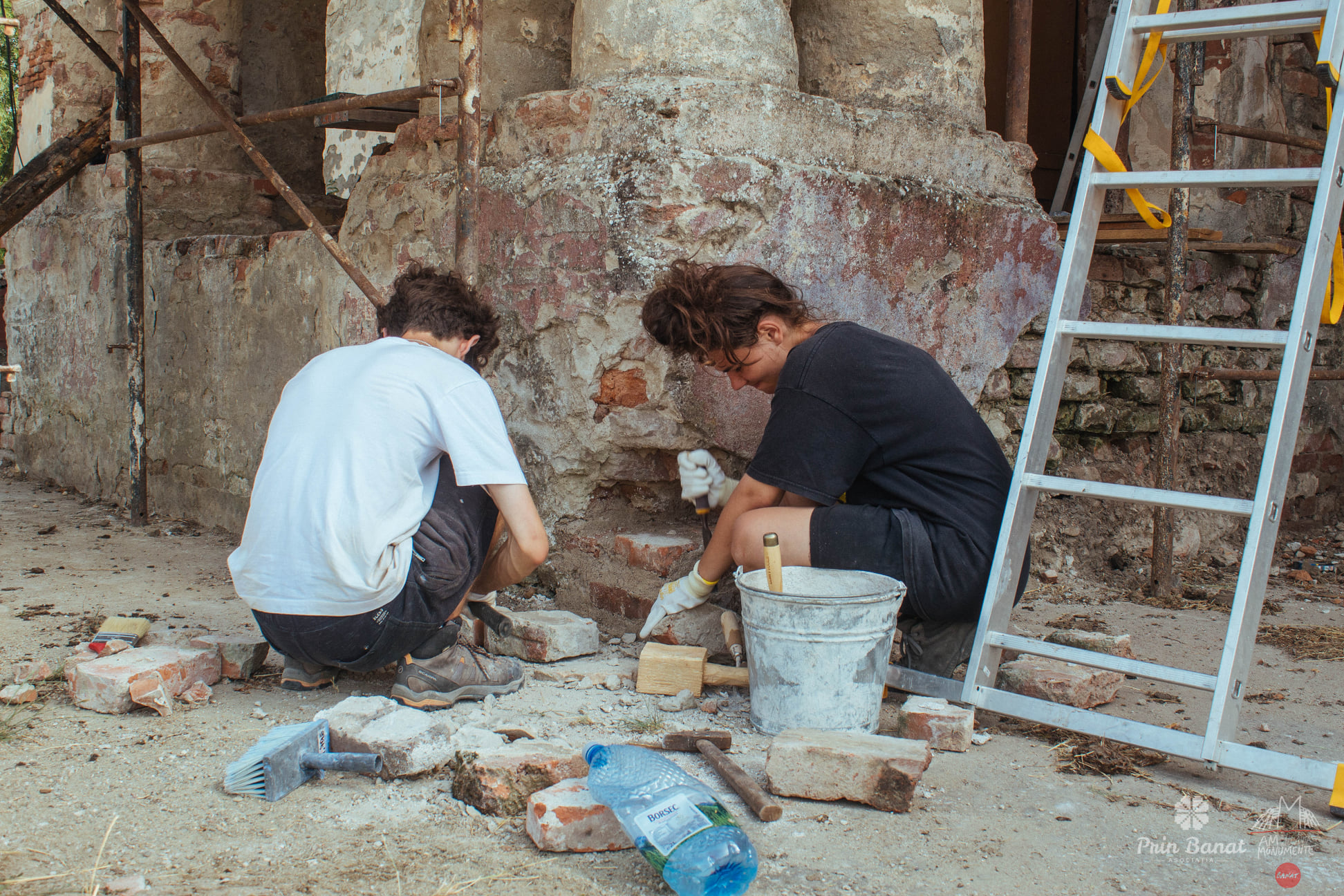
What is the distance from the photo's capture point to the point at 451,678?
2383 mm

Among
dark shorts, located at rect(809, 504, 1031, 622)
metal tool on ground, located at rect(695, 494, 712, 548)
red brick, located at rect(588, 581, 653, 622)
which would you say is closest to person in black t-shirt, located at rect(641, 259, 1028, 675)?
dark shorts, located at rect(809, 504, 1031, 622)

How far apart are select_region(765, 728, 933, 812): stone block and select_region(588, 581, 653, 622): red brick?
0.99 m

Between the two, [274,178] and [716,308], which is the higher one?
[274,178]

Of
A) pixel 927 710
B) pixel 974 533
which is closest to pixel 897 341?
pixel 974 533

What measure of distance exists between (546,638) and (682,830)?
117cm

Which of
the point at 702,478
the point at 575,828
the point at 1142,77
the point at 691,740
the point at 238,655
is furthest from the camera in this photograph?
the point at 702,478

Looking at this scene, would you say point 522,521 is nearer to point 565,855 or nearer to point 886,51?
point 565,855

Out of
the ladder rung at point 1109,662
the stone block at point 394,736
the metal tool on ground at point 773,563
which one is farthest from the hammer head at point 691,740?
the ladder rung at point 1109,662

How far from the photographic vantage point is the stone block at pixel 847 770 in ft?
6.04

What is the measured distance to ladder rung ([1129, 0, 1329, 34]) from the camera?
216cm

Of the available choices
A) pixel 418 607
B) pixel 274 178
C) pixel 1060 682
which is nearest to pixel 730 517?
pixel 418 607

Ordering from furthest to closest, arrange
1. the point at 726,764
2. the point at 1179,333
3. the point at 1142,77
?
the point at 1142,77
the point at 1179,333
the point at 726,764

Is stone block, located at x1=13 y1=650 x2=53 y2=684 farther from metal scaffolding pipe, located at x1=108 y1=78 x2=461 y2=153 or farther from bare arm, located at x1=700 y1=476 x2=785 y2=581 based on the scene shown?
metal scaffolding pipe, located at x1=108 y1=78 x2=461 y2=153

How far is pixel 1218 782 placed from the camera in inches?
80.0
